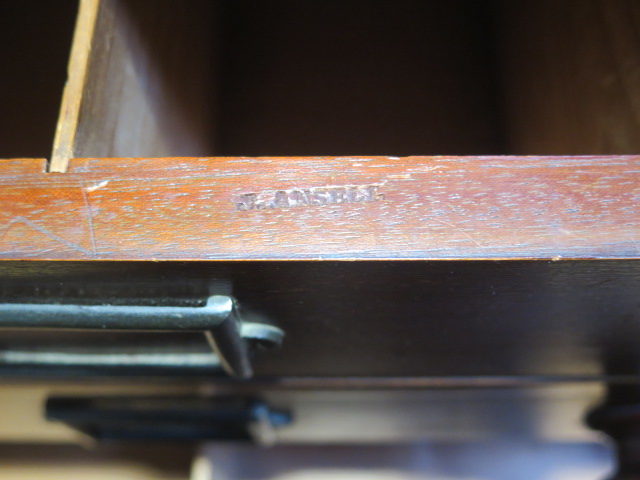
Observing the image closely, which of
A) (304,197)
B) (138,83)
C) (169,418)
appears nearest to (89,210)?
(304,197)

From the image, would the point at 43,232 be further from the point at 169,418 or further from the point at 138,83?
the point at 169,418

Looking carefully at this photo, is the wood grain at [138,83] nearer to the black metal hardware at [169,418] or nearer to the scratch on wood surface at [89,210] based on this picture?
the scratch on wood surface at [89,210]

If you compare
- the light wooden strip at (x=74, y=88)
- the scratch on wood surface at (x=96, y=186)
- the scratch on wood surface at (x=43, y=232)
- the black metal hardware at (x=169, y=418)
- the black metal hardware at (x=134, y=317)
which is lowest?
the black metal hardware at (x=134, y=317)

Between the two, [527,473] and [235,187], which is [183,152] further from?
[527,473]

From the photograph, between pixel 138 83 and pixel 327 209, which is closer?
pixel 327 209

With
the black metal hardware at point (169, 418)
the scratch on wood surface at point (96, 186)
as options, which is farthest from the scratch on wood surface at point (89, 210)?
the black metal hardware at point (169, 418)

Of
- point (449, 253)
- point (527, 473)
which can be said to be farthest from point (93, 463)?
point (449, 253)

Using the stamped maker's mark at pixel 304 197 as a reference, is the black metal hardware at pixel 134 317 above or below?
below

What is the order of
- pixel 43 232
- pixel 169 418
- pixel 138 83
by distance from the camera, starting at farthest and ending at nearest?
pixel 169 418 → pixel 138 83 → pixel 43 232
